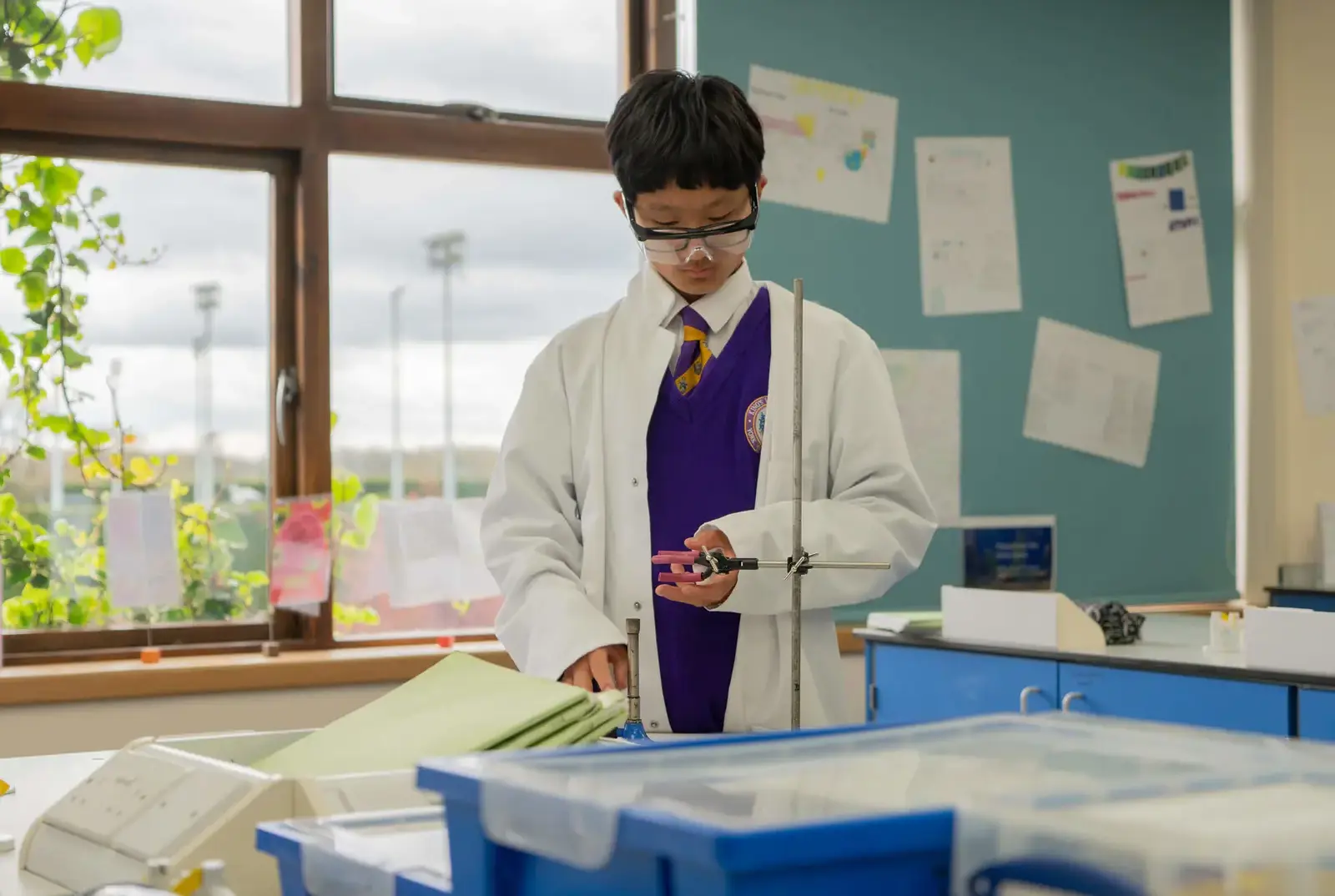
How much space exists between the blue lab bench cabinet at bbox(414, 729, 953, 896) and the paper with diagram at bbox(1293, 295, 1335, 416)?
3.76 m

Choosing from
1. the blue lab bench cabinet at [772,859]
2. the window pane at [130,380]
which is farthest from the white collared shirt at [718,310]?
the window pane at [130,380]

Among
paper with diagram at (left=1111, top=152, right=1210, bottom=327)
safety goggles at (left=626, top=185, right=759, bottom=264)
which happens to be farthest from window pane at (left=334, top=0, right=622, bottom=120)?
safety goggles at (left=626, top=185, right=759, bottom=264)

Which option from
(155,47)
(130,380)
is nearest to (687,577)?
(130,380)

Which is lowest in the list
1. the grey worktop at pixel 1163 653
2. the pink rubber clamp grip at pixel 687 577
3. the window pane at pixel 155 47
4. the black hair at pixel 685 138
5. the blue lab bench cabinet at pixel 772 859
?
the grey worktop at pixel 1163 653

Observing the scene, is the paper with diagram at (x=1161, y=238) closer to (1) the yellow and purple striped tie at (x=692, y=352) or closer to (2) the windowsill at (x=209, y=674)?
(2) the windowsill at (x=209, y=674)

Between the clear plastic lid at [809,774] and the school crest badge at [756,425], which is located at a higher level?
the school crest badge at [756,425]

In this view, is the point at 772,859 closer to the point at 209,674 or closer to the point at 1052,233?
the point at 209,674

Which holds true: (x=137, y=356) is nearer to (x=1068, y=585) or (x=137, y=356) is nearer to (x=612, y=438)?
(x=612, y=438)

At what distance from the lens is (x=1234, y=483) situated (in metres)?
3.96

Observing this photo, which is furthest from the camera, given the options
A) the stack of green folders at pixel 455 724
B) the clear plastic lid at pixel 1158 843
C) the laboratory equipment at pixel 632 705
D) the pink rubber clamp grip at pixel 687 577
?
the pink rubber clamp grip at pixel 687 577

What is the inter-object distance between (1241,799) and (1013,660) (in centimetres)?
213

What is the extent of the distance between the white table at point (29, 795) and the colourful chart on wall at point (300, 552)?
1.41 m

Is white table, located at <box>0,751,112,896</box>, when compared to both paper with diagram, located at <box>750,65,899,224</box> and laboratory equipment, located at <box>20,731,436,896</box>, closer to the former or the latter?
laboratory equipment, located at <box>20,731,436,896</box>

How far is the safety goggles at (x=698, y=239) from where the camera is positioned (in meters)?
1.50
